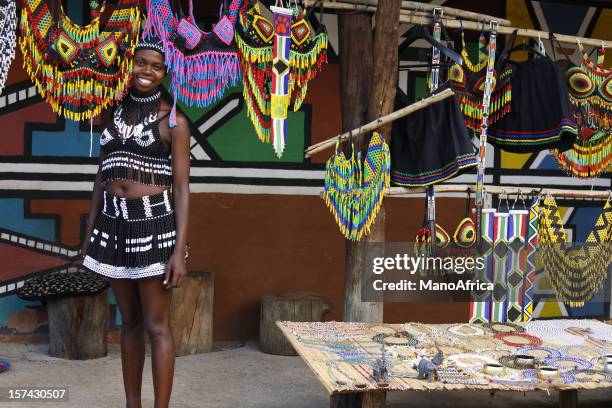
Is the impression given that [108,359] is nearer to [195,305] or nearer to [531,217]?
[195,305]

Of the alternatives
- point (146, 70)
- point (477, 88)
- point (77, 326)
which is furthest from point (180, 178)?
point (77, 326)

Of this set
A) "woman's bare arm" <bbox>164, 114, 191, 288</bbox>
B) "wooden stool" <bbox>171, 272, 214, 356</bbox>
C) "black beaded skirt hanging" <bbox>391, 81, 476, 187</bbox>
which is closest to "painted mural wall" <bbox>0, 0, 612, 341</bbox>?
"wooden stool" <bbox>171, 272, 214, 356</bbox>

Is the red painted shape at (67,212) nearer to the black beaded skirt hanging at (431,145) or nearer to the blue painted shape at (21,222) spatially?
the blue painted shape at (21,222)

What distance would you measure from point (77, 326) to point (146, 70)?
8.50ft

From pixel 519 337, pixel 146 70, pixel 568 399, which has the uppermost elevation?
pixel 146 70

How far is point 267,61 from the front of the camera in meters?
4.11

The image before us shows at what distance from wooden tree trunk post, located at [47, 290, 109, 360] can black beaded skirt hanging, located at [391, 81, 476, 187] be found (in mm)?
2336

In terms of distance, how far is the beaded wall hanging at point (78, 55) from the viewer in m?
3.94

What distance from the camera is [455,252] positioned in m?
4.57

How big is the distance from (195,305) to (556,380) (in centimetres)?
279

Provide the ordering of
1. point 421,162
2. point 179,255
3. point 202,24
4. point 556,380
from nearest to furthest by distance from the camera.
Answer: point 179,255, point 556,380, point 421,162, point 202,24

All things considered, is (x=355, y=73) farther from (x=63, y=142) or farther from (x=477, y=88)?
(x=63, y=142)

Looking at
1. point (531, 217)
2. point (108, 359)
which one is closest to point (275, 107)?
point (531, 217)

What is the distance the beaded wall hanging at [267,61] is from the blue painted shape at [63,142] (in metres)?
2.20
